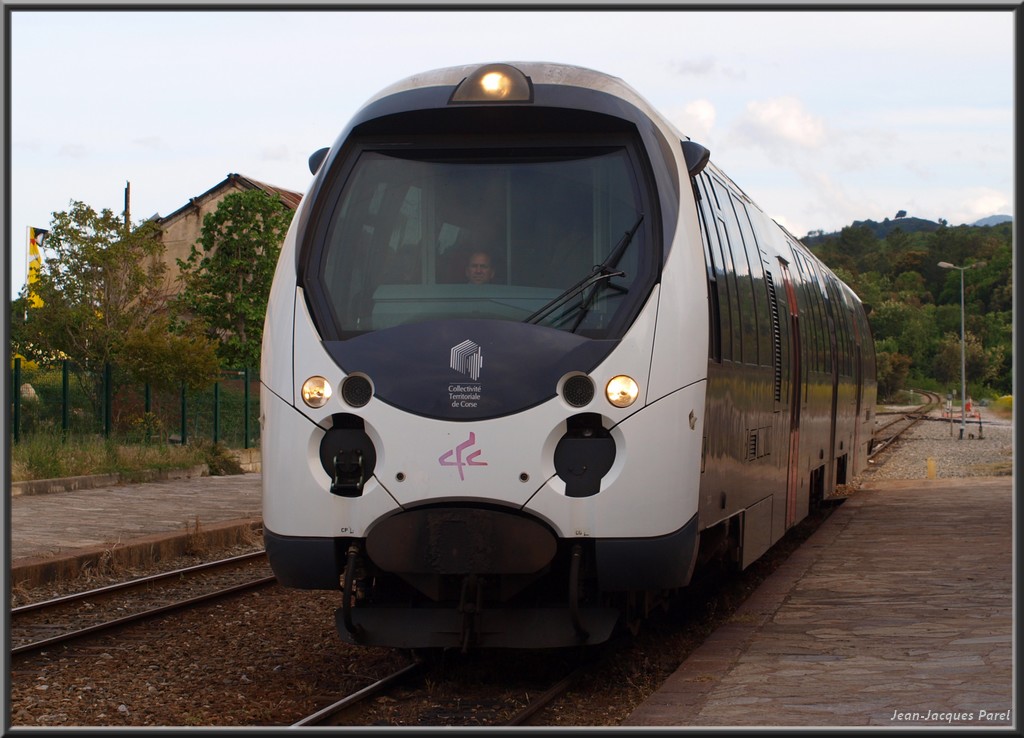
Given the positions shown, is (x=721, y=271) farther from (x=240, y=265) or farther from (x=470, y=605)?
(x=240, y=265)

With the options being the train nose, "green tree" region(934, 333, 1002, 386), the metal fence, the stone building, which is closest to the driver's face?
the train nose

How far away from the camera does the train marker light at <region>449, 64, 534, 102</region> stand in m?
7.04

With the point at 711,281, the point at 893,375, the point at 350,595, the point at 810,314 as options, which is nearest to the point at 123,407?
the point at 810,314

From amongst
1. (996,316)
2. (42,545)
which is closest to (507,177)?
(42,545)

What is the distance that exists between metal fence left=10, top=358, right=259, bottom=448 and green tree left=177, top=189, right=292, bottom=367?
9.96 m

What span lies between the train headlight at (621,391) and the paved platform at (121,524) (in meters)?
4.81

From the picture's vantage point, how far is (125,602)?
10.9 m

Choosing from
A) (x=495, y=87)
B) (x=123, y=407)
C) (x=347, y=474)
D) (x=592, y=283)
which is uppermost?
(x=495, y=87)

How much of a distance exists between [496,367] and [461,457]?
45cm

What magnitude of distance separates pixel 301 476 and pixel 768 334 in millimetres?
4626

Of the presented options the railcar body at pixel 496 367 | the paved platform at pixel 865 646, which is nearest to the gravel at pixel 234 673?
the paved platform at pixel 865 646

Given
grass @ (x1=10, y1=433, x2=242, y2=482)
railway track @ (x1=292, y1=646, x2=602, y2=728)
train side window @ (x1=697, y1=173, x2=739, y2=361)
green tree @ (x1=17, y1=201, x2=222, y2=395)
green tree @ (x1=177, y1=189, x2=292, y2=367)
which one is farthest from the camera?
green tree @ (x1=177, y1=189, x2=292, y2=367)

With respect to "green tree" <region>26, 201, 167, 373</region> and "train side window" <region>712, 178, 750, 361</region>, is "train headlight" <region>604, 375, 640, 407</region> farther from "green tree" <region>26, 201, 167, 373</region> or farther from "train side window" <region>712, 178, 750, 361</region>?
"green tree" <region>26, 201, 167, 373</region>

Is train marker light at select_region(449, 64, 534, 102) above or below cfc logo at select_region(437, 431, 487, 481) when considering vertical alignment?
above
